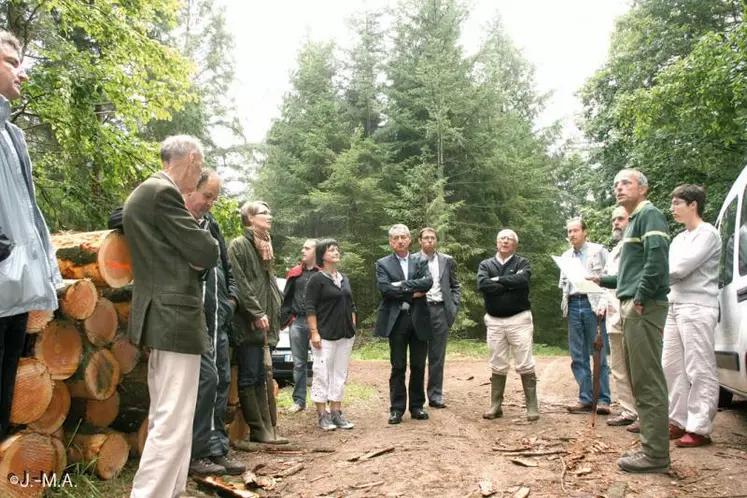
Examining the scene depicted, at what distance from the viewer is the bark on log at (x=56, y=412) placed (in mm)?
3318

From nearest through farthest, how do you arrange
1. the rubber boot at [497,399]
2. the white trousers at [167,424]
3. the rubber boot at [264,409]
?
the white trousers at [167,424] → the rubber boot at [264,409] → the rubber boot at [497,399]

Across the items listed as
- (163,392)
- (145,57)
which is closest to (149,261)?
(163,392)

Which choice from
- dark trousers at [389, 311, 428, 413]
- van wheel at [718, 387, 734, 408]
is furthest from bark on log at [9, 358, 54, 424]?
van wheel at [718, 387, 734, 408]

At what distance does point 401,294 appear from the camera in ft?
→ 20.4

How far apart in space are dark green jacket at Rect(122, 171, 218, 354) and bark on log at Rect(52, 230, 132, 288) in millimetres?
537

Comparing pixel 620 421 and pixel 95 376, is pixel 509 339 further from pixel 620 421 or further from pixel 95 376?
pixel 95 376

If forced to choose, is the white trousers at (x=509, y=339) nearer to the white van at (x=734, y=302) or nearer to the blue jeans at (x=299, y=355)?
the white van at (x=734, y=302)

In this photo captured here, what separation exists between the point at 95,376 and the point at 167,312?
1.00m

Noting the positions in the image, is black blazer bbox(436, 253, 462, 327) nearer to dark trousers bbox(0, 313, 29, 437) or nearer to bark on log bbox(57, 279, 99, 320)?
bark on log bbox(57, 279, 99, 320)

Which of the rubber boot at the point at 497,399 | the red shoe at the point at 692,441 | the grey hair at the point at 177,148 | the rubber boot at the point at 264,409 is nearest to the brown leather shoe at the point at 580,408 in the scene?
the rubber boot at the point at 497,399

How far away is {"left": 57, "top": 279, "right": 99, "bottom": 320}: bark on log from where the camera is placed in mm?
3412

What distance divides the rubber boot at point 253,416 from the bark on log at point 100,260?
1.89 m

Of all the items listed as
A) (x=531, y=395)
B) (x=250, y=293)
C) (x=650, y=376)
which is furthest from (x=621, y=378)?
(x=250, y=293)

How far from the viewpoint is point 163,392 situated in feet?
10.0
